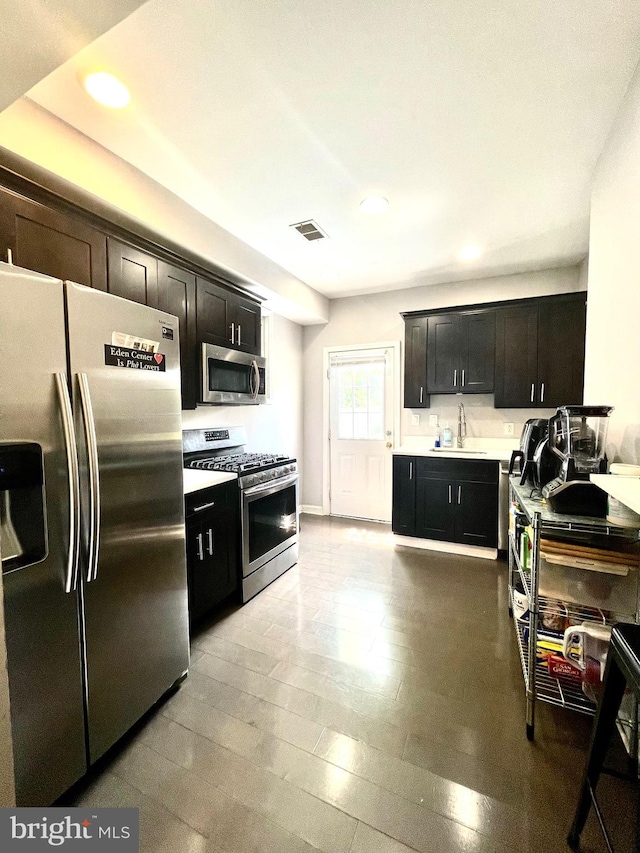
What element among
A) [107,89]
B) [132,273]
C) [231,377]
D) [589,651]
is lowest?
[589,651]

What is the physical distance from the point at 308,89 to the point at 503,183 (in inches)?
54.7

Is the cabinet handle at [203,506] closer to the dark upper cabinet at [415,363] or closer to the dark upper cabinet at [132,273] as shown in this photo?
the dark upper cabinet at [132,273]

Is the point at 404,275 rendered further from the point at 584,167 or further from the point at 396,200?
the point at 584,167

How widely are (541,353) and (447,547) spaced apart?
6.91 ft

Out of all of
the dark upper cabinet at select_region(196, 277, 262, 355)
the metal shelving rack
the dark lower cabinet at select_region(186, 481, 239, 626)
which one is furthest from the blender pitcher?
the dark upper cabinet at select_region(196, 277, 262, 355)

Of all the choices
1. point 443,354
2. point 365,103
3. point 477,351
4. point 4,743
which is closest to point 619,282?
point 365,103

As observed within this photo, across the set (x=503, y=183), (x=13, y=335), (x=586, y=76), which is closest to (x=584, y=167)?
(x=503, y=183)

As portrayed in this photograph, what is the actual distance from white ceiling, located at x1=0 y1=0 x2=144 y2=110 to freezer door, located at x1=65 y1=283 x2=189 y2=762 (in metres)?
0.78

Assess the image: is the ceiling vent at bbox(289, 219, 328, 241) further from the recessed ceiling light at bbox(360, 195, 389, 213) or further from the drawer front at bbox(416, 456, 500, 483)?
the drawer front at bbox(416, 456, 500, 483)

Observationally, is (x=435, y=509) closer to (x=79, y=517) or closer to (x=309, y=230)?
(x=309, y=230)

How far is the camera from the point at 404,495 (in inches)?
144

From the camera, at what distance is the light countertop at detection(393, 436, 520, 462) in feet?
11.1

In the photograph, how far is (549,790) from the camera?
1.27 metres

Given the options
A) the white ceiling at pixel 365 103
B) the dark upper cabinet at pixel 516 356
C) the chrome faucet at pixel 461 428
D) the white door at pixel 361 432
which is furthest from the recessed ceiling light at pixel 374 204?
the chrome faucet at pixel 461 428
